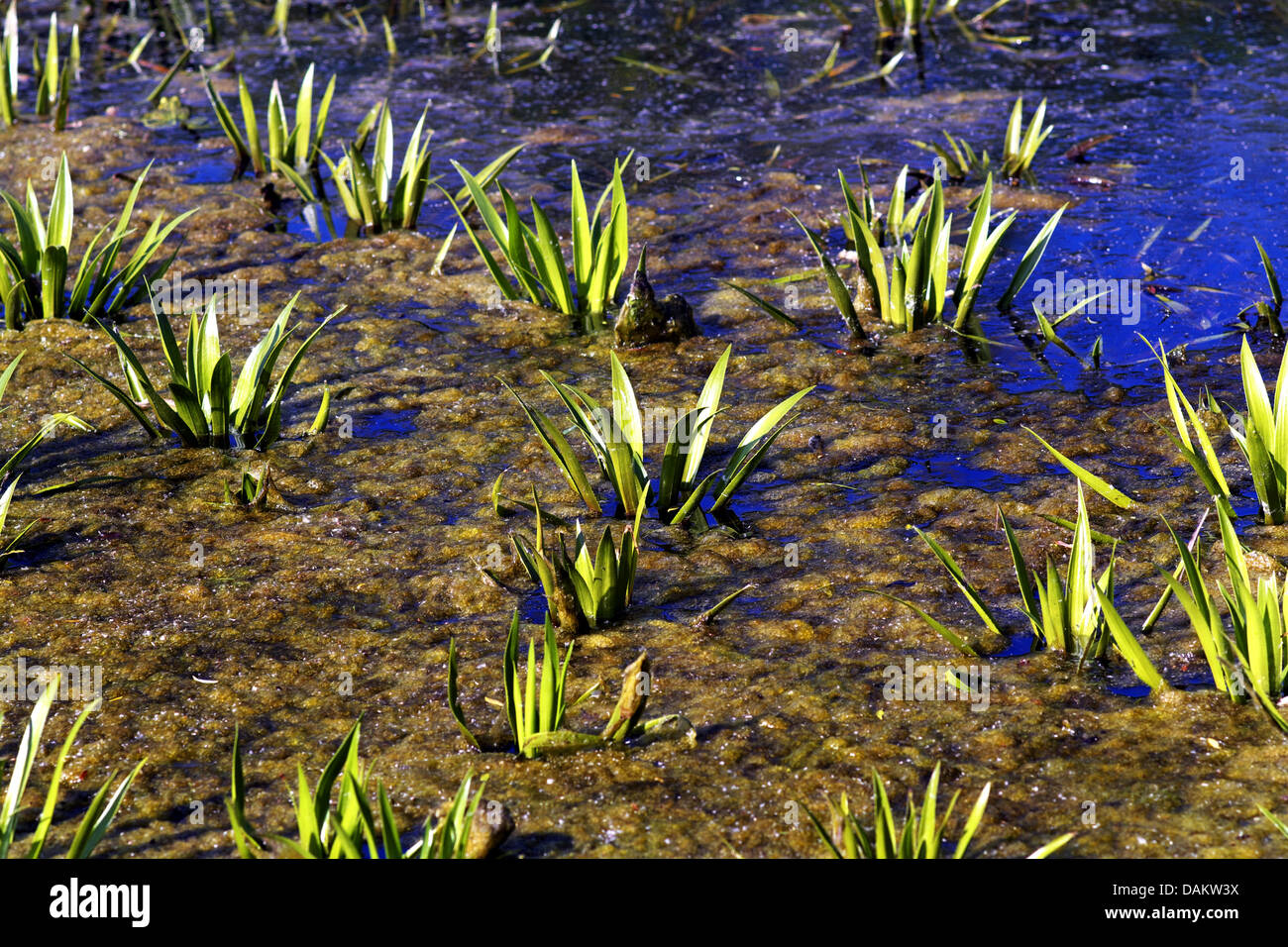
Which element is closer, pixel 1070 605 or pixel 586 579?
pixel 1070 605

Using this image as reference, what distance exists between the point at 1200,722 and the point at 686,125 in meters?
4.83

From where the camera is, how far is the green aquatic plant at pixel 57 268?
4.34 m

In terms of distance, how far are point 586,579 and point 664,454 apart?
66cm

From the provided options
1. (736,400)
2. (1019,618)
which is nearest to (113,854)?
(1019,618)

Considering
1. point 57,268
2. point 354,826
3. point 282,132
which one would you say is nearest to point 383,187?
point 282,132

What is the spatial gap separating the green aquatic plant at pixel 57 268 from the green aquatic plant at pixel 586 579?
7.63 feet

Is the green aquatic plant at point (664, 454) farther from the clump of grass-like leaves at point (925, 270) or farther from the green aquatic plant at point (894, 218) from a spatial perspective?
the green aquatic plant at point (894, 218)

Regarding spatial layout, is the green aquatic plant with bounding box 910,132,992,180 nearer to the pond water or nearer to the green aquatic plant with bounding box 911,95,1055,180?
the green aquatic plant with bounding box 911,95,1055,180

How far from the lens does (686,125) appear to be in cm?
656

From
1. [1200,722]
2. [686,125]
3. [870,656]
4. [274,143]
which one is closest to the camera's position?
[1200,722]

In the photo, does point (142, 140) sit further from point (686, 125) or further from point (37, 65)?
point (686, 125)

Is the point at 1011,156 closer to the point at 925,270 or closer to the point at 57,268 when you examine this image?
the point at 925,270

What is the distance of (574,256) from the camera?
A: 14.9 ft

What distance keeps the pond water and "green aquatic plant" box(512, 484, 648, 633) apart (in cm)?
6
